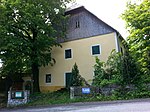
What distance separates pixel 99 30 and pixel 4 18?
964 cm

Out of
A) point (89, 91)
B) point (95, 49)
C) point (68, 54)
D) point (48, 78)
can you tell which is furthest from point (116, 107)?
point (48, 78)

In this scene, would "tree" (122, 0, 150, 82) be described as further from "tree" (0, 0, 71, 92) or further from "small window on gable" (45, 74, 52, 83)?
"small window on gable" (45, 74, 52, 83)

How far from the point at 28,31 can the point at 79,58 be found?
244 inches

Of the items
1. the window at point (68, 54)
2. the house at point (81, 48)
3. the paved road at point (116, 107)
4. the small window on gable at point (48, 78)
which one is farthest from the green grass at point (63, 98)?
the window at point (68, 54)

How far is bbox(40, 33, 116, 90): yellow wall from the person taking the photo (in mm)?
20922

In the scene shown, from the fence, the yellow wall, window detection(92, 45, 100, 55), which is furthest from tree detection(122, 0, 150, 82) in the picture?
the fence

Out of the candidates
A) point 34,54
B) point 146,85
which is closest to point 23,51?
point 34,54

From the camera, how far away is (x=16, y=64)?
66.4ft

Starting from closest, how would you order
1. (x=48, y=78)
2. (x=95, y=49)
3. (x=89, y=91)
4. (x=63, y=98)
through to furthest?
(x=89, y=91), (x=63, y=98), (x=95, y=49), (x=48, y=78)

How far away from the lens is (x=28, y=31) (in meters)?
20.9

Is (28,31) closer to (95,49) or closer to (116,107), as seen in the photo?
(95,49)

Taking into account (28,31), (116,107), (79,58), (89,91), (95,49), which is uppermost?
(28,31)

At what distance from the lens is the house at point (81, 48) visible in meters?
21.0

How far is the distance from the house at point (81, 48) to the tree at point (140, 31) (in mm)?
2028
